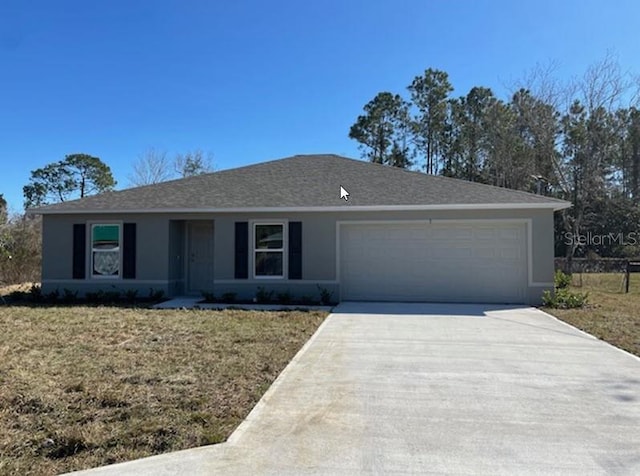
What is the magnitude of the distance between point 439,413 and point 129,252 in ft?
34.8

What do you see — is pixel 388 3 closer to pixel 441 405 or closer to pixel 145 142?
pixel 441 405

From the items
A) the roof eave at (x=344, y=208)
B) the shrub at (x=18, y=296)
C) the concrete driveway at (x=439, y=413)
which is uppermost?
the roof eave at (x=344, y=208)

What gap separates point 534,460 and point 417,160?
97.8 feet

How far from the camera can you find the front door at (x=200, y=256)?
13477 mm

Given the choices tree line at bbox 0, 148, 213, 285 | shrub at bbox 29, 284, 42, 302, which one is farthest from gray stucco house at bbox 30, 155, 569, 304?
tree line at bbox 0, 148, 213, 285

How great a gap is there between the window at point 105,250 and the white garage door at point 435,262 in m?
6.20

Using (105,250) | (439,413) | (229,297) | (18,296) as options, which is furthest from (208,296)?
(439,413)

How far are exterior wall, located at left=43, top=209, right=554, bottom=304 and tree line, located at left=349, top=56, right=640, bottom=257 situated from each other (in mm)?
8898

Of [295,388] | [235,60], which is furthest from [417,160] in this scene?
[295,388]

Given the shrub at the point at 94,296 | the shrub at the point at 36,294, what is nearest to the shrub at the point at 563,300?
the shrub at the point at 94,296

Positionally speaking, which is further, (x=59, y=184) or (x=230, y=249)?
(x=59, y=184)

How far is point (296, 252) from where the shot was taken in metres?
12.1

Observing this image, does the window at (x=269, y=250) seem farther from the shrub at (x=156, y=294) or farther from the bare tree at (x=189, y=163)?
the bare tree at (x=189, y=163)

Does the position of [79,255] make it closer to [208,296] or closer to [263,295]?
[208,296]
